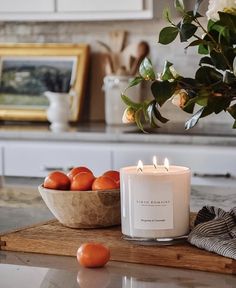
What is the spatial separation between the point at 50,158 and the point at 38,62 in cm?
92

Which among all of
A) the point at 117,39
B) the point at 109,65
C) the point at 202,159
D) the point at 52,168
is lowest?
the point at 52,168

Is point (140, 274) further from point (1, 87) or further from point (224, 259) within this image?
point (1, 87)

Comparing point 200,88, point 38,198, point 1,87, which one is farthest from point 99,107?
point 200,88

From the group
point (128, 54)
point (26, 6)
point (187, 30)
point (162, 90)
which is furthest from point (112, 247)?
point (128, 54)

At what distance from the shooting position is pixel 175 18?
4250 millimetres

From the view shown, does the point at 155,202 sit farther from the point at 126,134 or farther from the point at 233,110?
the point at 126,134

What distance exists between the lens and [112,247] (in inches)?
56.3

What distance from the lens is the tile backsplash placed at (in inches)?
175

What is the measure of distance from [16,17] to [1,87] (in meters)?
0.54

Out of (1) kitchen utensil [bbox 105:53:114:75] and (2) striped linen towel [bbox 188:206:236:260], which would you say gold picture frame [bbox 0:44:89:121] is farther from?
(2) striped linen towel [bbox 188:206:236:260]

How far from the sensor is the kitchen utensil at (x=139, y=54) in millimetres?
4441

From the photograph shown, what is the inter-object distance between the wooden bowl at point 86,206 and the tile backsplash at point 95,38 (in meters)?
2.87

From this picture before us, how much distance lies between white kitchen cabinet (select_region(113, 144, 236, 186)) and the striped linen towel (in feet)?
6.41

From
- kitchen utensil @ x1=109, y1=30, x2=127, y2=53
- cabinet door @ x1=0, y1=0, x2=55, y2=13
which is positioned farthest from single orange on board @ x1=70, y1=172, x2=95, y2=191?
kitchen utensil @ x1=109, y1=30, x2=127, y2=53
